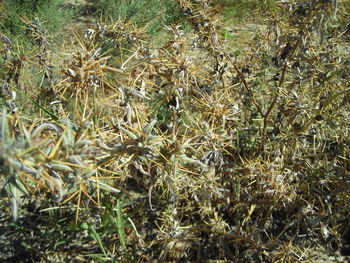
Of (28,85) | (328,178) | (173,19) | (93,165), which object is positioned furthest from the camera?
(28,85)

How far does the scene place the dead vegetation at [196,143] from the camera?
4.73ft

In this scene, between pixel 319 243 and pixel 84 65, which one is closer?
pixel 84 65

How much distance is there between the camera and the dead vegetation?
4.73 ft

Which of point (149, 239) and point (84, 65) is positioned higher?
point (84, 65)

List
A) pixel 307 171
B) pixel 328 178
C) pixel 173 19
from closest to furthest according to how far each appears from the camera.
Result: pixel 328 178, pixel 307 171, pixel 173 19

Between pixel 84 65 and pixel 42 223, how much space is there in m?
1.39

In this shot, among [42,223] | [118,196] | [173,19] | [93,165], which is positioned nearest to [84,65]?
[93,165]

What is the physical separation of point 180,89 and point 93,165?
0.58 meters

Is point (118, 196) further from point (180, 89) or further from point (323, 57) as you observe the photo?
point (323, 57)

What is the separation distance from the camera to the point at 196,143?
4.67 feet

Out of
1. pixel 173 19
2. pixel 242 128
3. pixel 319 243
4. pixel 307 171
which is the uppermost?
pixel 173 19

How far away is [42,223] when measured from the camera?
2352mm

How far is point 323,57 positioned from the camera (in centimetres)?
196

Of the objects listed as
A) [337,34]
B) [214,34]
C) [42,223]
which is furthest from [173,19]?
[42,223]
